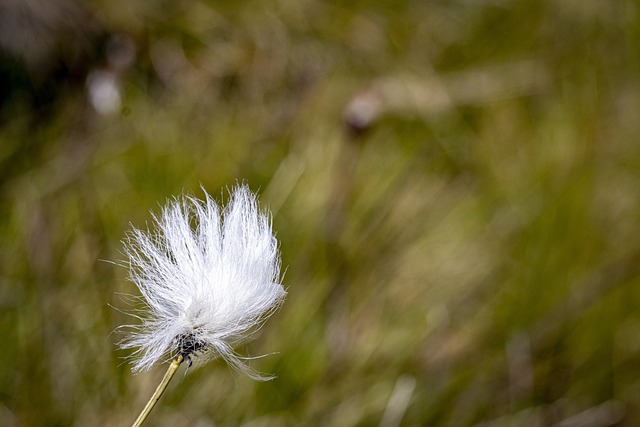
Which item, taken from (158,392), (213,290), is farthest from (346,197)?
(158,392)

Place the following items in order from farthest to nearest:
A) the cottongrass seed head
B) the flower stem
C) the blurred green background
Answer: the blurred green background, the cottongrass seed head, the flower stem

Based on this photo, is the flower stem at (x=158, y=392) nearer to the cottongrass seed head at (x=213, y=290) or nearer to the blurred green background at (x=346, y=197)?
the cottongrass seed head at (x=213, y=290)

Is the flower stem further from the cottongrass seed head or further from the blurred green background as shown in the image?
the blurred green background

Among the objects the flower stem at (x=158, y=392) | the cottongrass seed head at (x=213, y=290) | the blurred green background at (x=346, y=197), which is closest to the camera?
the flower stem at (x=158, y=392)

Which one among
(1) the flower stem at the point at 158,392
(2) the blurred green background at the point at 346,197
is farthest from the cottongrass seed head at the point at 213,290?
(2) the blurred green background at the point at 346,197

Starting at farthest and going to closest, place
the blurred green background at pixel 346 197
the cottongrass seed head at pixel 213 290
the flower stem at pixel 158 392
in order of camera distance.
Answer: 1. the blurred green background at pixel 346 197
2. the cottongrass seed head at pixel 213 290
3. the flower stem at pixel 158 392

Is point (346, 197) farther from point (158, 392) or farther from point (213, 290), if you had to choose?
point (158, 392)

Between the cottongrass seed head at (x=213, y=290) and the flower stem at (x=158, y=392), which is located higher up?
the cottongrass seed head at (x=213, y=290)

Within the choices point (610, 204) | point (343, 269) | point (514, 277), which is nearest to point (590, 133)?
point (610, 204)

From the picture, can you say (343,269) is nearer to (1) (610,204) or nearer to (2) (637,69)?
(1) (610,204)

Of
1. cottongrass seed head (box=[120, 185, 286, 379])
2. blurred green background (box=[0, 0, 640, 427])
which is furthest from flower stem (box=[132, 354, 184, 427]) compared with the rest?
blurred green background (box=[0, 0, 640, 427])
